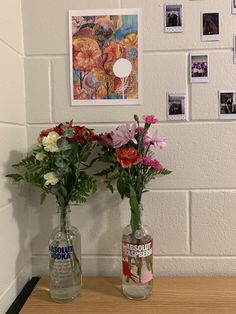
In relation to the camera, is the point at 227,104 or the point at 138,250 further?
the point at 227,104

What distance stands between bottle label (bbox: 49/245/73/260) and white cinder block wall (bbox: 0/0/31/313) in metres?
0.13

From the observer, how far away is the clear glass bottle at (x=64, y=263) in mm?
871

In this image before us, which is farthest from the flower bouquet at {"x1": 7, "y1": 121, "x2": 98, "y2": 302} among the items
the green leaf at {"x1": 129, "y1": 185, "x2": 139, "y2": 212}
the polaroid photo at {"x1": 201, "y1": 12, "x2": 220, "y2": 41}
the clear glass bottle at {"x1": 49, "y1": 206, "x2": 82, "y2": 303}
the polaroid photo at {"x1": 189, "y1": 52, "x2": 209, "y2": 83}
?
the polaroid photo at {"x1": 201, "y1": 12, "x2": 220, "y2": 41}

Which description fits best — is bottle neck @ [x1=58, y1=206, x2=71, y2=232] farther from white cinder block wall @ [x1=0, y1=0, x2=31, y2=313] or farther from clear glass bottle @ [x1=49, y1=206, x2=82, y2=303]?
white cinder block wall @ [x1=0, y1=0, x2=31, y2=313]

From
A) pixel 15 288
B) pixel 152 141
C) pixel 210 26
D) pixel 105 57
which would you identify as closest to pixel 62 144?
pixel 152 141

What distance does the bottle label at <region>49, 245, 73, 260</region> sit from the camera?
863 millimetres

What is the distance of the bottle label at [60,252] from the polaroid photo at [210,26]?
75 cm

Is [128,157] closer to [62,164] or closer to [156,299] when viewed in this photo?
[62,164]

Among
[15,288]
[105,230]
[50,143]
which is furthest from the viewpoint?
[105,230]

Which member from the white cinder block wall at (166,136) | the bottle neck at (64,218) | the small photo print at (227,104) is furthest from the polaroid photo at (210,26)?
the bottle neck at (64,218)

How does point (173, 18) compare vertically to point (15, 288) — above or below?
above

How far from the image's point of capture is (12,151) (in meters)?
0.91

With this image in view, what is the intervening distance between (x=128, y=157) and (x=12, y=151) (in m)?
0.35

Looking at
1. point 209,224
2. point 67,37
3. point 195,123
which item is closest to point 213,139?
point 195,123
